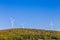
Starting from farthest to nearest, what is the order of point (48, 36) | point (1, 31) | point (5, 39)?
point (1, 31)
point (48, 36)
point (5, 39)

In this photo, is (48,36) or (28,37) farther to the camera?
(48,36)

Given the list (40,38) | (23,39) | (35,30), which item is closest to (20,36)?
(23,39)

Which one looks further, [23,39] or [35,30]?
[35,30]

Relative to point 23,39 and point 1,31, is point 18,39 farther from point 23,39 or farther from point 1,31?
point 1,31

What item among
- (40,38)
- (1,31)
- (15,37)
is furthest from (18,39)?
(1,31)

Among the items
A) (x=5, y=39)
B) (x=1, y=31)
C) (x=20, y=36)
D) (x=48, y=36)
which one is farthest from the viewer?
(x=1, y=31)

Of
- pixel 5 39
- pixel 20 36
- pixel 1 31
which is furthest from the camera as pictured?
pixel 1 31

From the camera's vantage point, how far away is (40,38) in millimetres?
59750

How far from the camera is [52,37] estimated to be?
61125 mm

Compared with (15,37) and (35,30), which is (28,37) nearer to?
(15,37)

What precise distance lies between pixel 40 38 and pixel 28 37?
10.8 feet

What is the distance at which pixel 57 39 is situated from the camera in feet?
194

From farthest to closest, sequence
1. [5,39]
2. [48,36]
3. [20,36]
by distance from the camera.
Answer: [48,36], [20,36], [5,39]

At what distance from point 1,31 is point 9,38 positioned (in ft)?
49.6
